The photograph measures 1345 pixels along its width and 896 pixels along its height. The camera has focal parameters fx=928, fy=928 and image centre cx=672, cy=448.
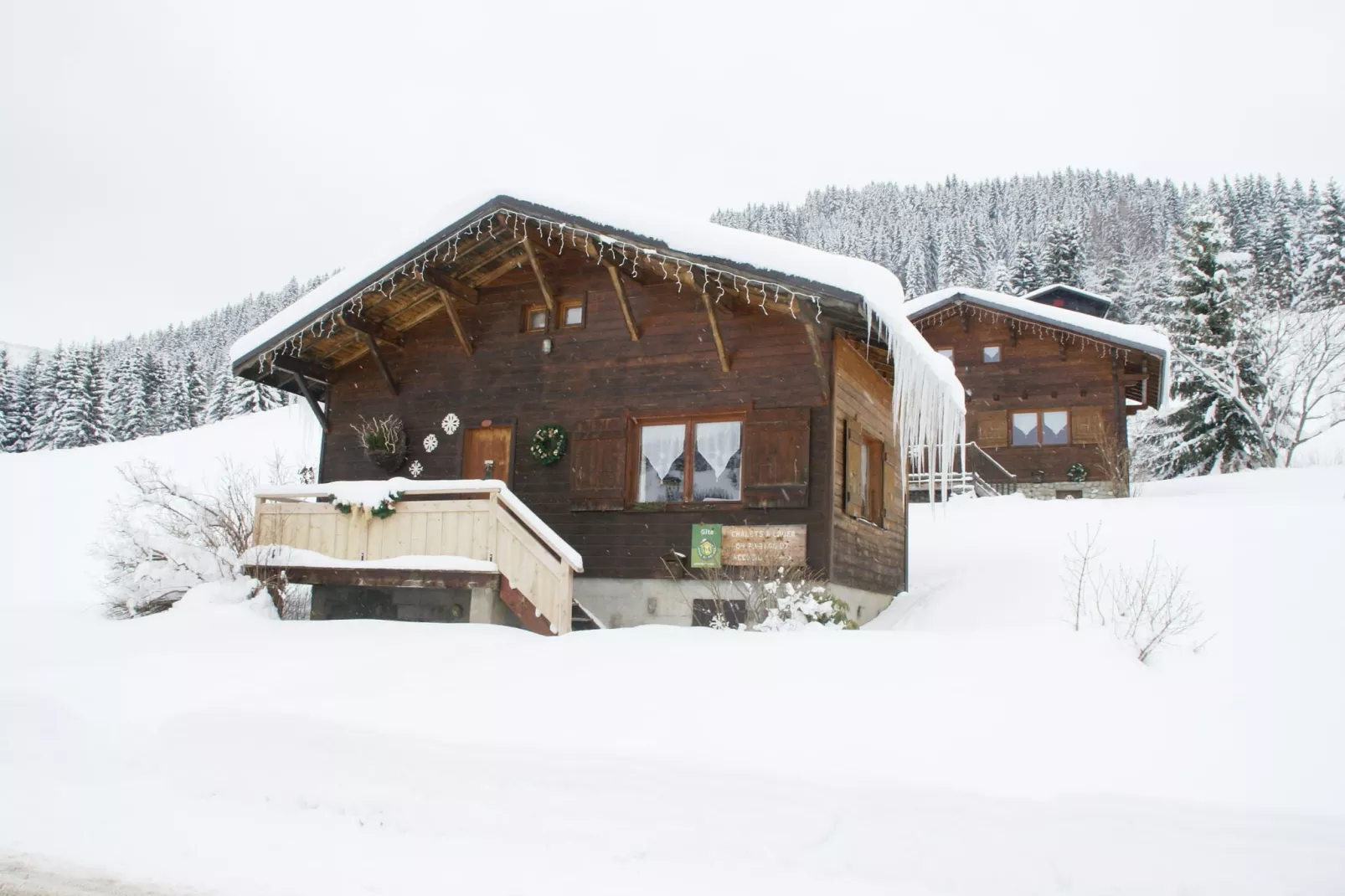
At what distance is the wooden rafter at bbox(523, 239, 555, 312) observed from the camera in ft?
41.8

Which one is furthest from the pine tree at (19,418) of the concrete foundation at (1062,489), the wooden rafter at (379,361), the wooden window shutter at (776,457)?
the wooden window shutter at (776,457)

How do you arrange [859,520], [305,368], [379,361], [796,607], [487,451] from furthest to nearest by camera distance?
1. [305,368]
2. [379,361]
3. [487,451]
4. [859,520]
5. [796,607]

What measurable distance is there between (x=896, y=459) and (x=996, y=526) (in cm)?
431

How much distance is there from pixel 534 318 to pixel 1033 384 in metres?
16.3

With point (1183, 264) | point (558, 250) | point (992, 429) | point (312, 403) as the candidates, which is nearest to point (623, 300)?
point (558, 250)

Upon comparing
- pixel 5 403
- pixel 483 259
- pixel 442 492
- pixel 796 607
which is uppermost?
pixel 5 403

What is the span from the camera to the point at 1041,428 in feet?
81.1

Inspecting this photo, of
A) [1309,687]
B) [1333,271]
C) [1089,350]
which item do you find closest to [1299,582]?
[1309,687]

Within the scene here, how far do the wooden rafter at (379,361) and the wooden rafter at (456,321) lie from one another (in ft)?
3.90

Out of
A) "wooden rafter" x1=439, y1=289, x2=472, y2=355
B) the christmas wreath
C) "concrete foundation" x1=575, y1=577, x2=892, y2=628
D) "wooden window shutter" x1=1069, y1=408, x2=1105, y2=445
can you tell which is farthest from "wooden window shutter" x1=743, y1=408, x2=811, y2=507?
A: "wooden window shutter" x1=1069, y1=408, x2=1105, y2=445

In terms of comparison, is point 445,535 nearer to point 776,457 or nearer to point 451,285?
point 776,457

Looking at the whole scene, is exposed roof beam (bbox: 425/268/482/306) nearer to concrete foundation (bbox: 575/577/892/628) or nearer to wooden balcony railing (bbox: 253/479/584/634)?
wooden balcony railing (bbox: 253/479/584/634)

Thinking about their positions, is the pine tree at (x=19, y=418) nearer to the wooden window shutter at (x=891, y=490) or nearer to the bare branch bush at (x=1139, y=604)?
the wooden window shutter at (x=891, y=490)

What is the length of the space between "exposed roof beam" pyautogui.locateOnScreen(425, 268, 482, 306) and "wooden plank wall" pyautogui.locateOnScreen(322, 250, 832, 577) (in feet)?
0.54
